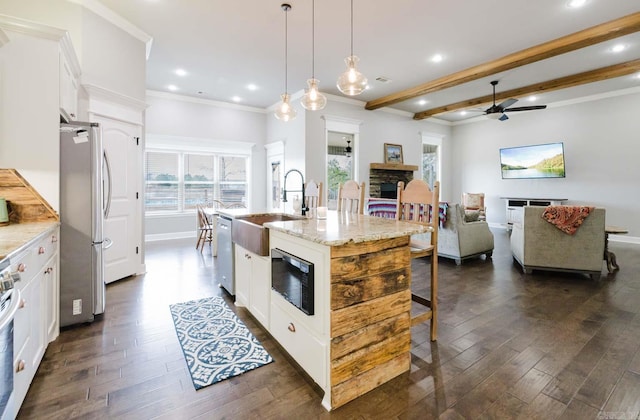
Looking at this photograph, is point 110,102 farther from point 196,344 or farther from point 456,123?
point 456,123

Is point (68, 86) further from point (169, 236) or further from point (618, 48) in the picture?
point (618, 48)

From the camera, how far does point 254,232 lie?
8.02 ft

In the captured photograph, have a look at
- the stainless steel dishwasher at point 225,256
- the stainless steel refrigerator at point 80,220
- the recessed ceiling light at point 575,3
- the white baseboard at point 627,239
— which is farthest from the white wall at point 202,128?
the white baseboard at point 627,239

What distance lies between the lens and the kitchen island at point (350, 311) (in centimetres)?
161

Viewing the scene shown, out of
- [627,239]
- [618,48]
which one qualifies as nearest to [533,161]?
[627,239]

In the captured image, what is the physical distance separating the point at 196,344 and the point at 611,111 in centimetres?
889

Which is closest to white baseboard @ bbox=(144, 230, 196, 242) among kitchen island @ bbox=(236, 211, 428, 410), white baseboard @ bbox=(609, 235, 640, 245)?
kitchen island @ bbox=(236, 211, 428, 410)

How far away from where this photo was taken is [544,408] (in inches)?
63.6

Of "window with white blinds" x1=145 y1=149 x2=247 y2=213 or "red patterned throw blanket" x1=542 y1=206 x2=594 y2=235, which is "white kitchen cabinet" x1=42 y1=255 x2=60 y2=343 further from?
"red patterned throw blanket" x1=542 y1=206 x2=594 y2=235

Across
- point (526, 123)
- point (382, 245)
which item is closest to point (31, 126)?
point (382, 245)

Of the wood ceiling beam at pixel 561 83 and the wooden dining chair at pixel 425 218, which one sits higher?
the wood ceiling beam at pixel 561 83

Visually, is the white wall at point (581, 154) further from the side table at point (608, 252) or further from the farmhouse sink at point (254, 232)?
the farmhouse sink at point (254, 232)

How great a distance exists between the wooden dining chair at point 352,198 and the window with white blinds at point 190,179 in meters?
4.93

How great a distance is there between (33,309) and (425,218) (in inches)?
107
